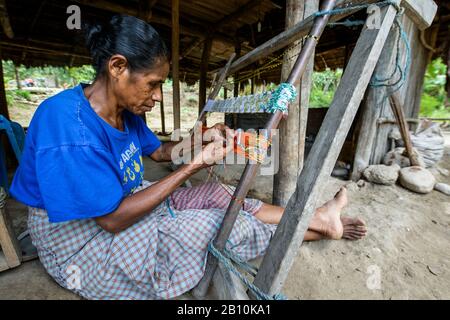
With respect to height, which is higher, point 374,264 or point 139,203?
point 139,203

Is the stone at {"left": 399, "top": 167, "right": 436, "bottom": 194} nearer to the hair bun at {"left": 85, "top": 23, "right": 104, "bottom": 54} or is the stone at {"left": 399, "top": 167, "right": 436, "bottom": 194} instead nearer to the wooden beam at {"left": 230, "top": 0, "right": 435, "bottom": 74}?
the wooden beam at {"left": 230, "top": 0, "right": 435, "bottom": 74}

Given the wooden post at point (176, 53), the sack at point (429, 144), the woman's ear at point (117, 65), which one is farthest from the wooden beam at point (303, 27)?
the sack at point (429, 144)

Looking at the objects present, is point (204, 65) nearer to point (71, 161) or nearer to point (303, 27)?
point (303, 27)

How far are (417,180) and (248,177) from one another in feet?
8.78

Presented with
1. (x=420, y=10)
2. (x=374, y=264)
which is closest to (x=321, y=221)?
(x=374, y=264)

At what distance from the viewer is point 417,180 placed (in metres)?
2.74

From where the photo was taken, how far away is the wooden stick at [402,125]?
293cm

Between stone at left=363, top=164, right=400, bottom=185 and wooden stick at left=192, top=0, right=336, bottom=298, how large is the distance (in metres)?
2.33

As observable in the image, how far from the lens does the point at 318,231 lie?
66.1 inches

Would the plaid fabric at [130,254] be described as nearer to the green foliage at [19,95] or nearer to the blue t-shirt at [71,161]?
the blue t-shirt at [71,161]

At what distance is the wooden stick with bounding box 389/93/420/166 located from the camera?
2.93 meters

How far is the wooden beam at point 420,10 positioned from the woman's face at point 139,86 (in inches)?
48.0

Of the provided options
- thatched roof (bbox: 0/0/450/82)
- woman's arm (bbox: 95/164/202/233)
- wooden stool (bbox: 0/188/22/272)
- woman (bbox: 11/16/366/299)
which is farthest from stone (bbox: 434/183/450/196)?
wooden stool (bbox: 0/188/22/272)
